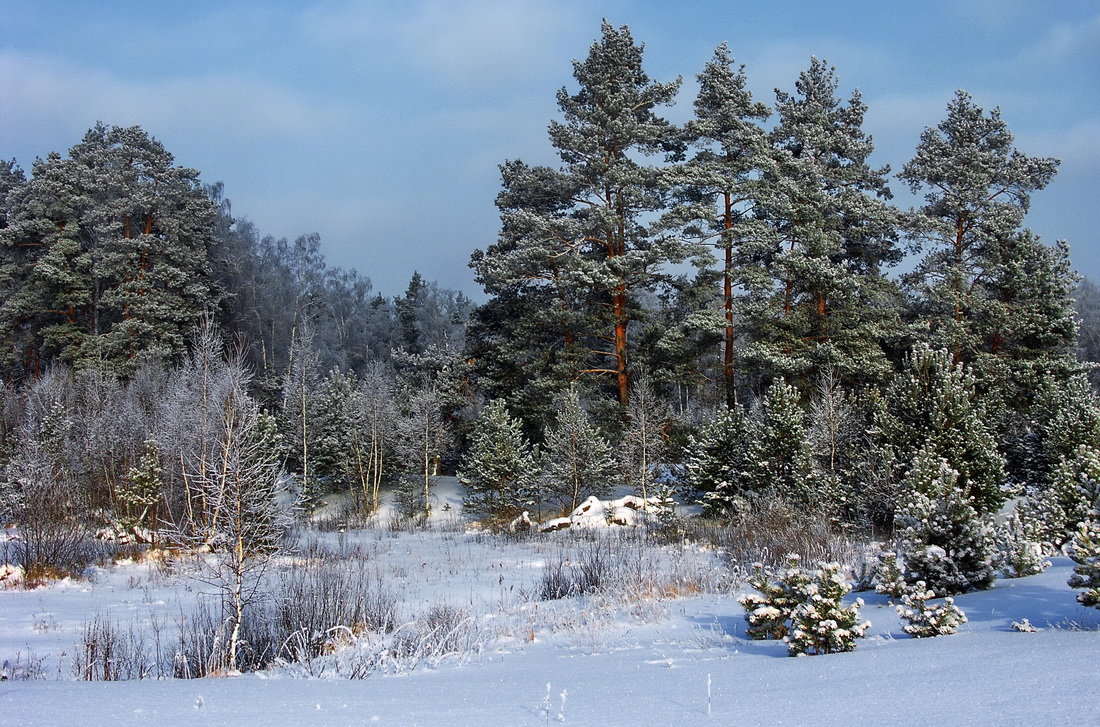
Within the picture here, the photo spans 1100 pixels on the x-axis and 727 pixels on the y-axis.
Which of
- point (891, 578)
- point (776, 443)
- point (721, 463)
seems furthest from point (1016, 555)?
point (721, 463)

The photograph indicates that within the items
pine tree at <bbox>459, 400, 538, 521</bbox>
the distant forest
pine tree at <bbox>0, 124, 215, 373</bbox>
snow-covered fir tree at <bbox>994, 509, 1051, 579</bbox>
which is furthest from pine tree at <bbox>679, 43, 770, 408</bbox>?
pine tree at <bbox>0, 124, 215, 373</bbox>

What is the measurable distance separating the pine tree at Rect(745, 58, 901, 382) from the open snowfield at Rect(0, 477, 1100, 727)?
16200mm

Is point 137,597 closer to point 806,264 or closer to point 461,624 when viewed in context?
point 461,624

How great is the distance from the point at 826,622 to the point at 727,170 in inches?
887

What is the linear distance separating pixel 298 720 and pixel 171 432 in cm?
2084

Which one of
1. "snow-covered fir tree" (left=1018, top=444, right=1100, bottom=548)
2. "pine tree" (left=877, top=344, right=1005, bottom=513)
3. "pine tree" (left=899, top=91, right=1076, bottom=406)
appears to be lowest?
"snow-covered fir tree" (left=1018, top=444, right=1100, bottom=548)

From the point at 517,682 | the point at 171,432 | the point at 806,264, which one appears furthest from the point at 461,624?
the point at 806,264

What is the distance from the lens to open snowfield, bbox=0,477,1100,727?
164 inches

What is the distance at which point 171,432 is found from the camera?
2256 centimetres

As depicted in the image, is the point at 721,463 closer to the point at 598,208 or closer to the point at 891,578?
the point at 598,208

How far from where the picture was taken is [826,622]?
615 centimetres

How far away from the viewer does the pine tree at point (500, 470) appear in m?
25.5

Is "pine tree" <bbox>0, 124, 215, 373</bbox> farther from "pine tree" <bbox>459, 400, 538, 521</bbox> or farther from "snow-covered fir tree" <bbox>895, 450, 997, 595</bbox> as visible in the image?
"snow-covered fir tree" <bbox>895, 450, 997, 595</bbox>

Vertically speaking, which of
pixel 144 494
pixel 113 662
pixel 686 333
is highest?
pixel 686 333
